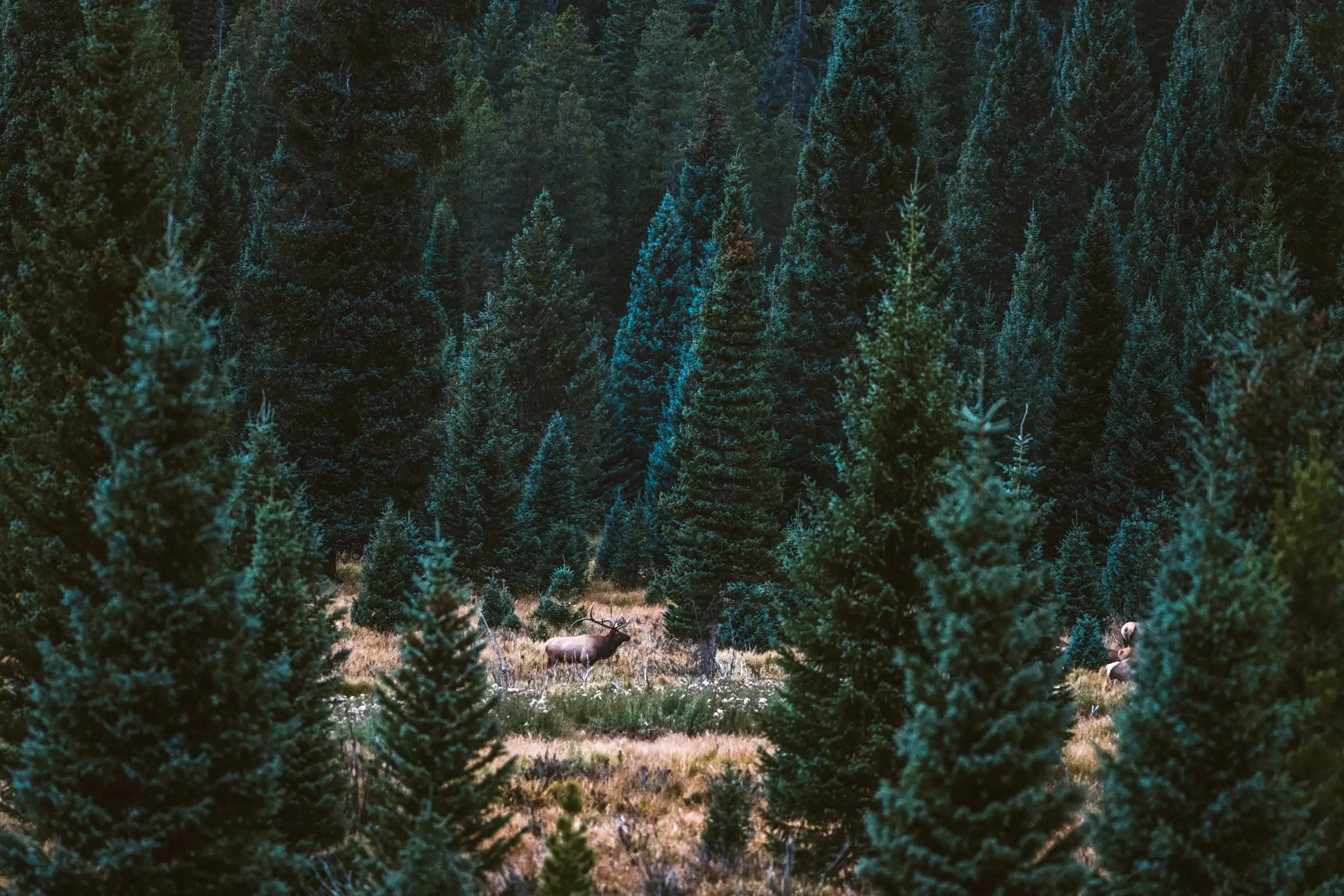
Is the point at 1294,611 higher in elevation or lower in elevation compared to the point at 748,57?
lower

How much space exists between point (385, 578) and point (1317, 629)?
57.9 feet

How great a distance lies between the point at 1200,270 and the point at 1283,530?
3632 centimetres

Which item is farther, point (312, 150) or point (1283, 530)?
point (312, 150)

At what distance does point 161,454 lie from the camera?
7668mm

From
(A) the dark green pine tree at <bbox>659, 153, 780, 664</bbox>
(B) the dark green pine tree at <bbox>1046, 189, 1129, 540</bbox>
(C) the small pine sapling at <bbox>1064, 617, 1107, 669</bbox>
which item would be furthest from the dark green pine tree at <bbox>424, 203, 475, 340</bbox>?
(C) the small pine sapling at <bbox>1064, 617, 1107, 669</bbox>

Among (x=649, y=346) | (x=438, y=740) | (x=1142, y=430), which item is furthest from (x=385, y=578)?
(x=649, y=346)

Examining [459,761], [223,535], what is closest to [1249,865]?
[459,761]

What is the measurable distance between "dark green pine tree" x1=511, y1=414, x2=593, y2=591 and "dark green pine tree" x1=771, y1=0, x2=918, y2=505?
5817 mm

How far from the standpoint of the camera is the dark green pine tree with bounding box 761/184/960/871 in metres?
9.34

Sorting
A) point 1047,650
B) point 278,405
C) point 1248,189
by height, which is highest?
point 1248,189

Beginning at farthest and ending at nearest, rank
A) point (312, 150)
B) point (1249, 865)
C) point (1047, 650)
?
point (312, 150) < point (1047, 650) < point (1249, 865)

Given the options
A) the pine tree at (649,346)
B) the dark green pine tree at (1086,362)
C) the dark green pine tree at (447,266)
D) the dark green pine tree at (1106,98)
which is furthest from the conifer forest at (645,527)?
the dark green pine tree at (447,266)

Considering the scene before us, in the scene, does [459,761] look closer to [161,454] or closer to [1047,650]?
[161,454]

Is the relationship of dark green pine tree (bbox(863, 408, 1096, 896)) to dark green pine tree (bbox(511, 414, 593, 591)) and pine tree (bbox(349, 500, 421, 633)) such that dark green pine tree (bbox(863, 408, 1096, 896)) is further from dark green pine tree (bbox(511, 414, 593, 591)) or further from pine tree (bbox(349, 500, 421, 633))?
dark green pine tree (bbox(511, 414, 593, 591))
